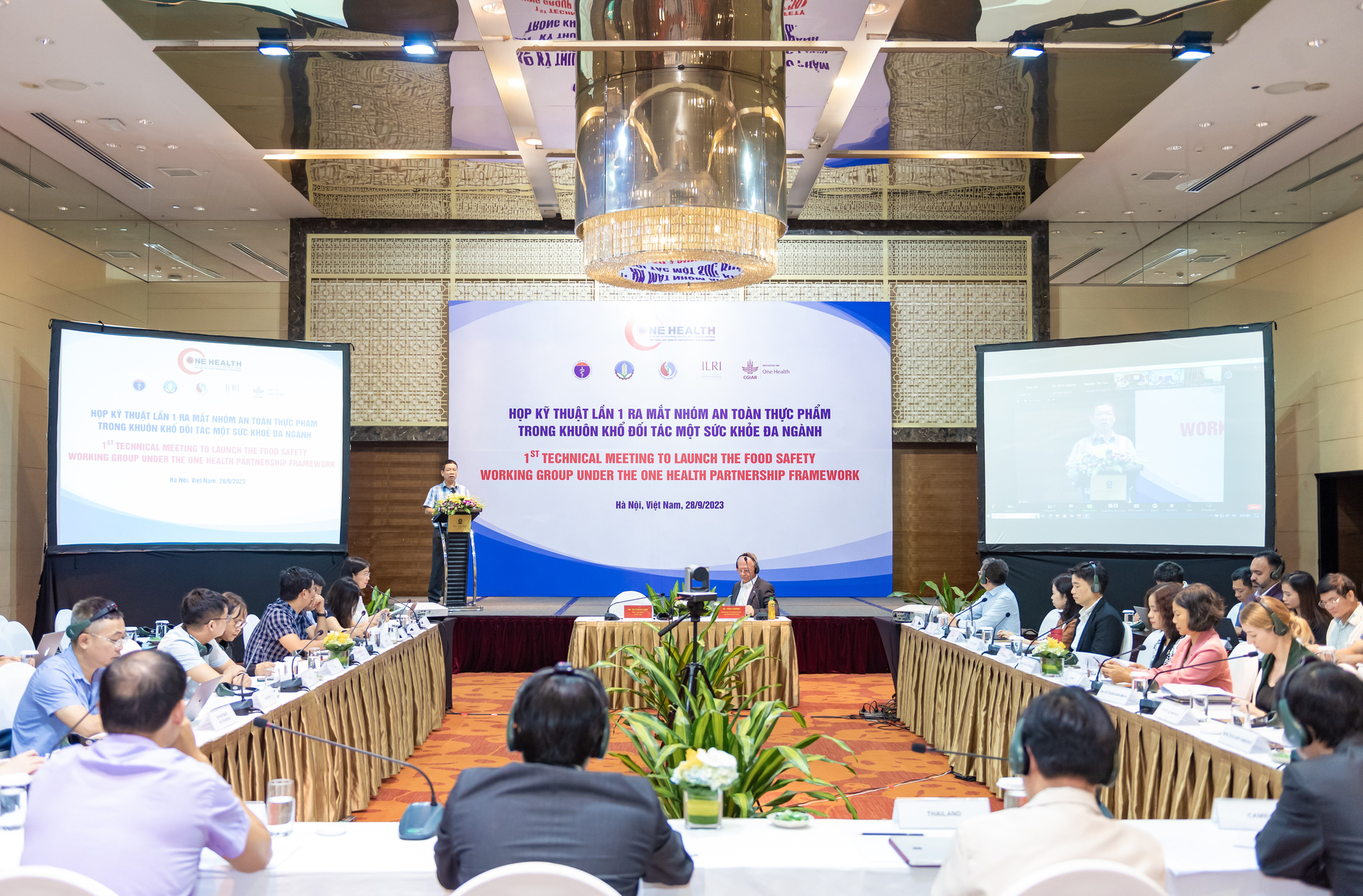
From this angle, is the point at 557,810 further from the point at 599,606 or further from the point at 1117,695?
the point at 599,606

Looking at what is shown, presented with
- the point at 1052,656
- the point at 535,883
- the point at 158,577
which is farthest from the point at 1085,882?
the point at 158,577

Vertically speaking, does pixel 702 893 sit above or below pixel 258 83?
below

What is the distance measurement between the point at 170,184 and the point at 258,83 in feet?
8.84

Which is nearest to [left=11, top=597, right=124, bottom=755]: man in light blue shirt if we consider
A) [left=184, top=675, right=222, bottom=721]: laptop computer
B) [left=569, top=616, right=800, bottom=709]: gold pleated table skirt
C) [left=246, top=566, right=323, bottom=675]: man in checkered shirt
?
[left=184, top=675, right=222, bottom=721]: laptop computer

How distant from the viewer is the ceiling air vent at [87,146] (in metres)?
7.43

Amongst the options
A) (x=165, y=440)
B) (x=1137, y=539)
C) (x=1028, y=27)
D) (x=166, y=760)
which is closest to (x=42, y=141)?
(x=165, y=440)

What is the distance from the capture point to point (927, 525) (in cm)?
973

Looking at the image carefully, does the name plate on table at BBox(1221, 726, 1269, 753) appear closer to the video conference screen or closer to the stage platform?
the stage platform

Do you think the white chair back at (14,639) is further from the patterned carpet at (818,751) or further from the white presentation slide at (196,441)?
the white presentation slide at (196,441)

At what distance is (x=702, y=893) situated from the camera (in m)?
1.90

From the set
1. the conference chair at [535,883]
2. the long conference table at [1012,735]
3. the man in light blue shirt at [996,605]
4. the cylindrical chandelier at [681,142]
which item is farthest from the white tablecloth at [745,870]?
the man in light blue shirt at [996,605]

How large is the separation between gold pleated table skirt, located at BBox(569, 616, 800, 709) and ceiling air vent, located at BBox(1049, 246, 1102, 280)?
532 cm

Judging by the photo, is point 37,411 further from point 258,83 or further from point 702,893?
point 702,893

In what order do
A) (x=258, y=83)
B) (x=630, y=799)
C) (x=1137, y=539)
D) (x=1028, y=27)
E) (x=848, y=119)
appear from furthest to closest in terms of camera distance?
(x=1137, y=539), (x=848, y=119), (x=258, y=83), (x=1028, y=27), (x=630, y=799)
